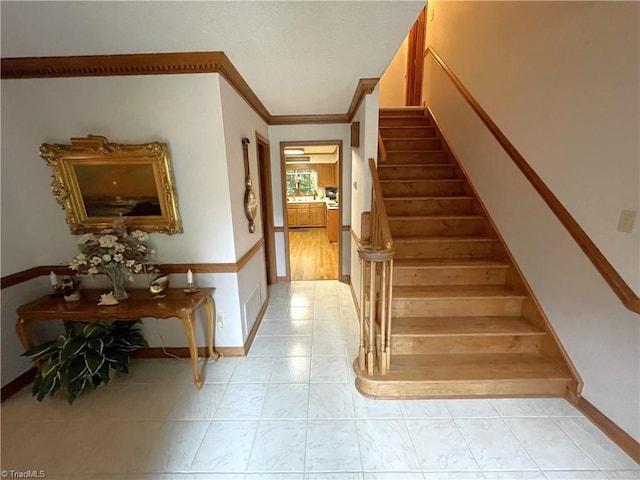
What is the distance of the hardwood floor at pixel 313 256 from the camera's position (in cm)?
A: 448

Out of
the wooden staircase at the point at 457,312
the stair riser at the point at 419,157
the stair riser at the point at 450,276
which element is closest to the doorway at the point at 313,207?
the stair riser at the point at 419,157

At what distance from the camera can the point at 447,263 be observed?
8.07ft

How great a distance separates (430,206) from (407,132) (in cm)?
140

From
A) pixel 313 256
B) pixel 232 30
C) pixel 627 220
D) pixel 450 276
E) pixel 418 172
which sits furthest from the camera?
pixel 313 256

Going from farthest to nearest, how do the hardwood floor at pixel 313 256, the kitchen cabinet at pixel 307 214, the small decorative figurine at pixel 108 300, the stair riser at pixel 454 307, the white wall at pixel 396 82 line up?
the kitchen cabinet at pixel 307 214 < the white wall at pixel 396 82 < the hardwood floor at pixel 313 256 < the stair riser at pixel 454 307 < the small decorative figurine at pixel 108 300

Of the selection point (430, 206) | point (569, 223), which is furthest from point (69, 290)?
point (569, 223)

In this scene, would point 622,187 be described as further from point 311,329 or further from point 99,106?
point 99,106

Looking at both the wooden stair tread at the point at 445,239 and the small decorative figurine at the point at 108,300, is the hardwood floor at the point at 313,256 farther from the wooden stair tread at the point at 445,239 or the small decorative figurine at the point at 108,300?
the small decorative figurine at the point at 108,300

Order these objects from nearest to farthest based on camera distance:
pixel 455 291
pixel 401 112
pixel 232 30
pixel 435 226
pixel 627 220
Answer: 1. pixel 627 220
2. pixel 232 30
3. pixel 455 291
4. pixel 435 226
5. pixel 401 112

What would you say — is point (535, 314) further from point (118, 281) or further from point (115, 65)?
point (115, 65)

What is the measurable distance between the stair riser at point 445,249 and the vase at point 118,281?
7.46 ft

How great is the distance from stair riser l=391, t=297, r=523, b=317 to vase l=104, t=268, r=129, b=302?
6.75 feet

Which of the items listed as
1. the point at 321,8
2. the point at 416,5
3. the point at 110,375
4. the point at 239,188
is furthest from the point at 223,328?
the point at 416,5

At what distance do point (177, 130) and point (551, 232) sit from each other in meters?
2.77
